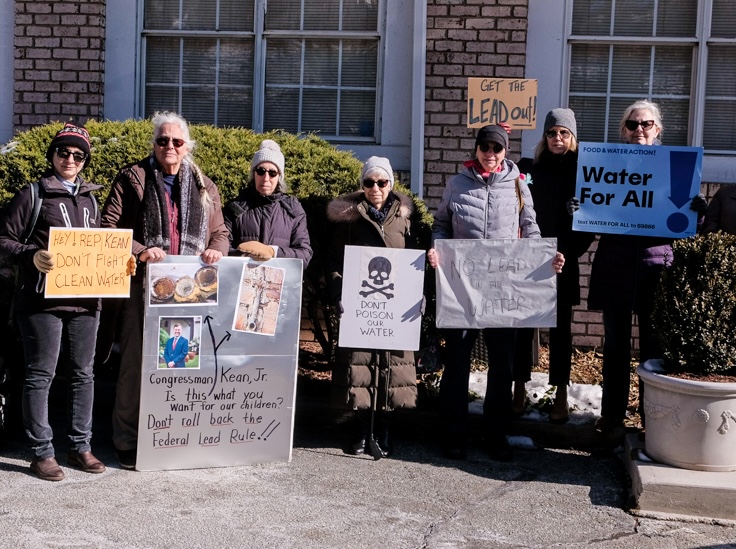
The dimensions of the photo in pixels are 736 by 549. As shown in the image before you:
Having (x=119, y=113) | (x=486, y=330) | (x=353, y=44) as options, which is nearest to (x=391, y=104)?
(x=353, y=44)

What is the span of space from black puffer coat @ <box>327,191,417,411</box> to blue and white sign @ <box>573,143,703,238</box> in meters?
1.06

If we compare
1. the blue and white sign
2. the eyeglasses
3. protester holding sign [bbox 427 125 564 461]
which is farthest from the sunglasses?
the blue and white sign

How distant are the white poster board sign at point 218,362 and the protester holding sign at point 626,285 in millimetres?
1821

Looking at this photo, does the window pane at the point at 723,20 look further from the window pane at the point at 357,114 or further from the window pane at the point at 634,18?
the window pane at the point at 357,114

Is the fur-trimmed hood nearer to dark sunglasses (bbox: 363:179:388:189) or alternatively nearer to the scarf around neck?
dark sunglasses (bbox: 363:179:388:189)

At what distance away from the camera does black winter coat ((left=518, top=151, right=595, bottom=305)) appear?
5.61 meters

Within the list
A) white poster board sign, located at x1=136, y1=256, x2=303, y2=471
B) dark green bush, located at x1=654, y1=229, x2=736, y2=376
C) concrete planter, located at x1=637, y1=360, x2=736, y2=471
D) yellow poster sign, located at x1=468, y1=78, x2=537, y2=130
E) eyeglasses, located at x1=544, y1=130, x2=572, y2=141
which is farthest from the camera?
yellow poster sign, located at x1=468, y1=78, x2=537, y2=130

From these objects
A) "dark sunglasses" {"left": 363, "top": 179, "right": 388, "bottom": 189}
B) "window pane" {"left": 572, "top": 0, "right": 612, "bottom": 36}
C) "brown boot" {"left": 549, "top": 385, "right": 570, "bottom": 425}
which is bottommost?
"brown boot" {"left": 549, "top": 385, "right": 570, "bottom": 425}

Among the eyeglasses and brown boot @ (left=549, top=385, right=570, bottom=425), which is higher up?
the eyeglasses

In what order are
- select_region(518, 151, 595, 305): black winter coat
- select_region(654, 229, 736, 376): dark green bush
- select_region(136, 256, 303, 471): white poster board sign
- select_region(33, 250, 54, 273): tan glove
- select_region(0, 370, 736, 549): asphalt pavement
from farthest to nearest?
select_region(518, 151, 595, 305): black winter coat → select_region(136, 256, 303, 471): white poster board sign → select_region(654, 229, 736, 376): dark green bush → select_region(33, 250, 54, 273): tan glove → select_region(0, 370, 736, 549): asphalt pavement

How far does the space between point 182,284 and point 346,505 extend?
144cm

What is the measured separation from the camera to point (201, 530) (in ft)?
13.7

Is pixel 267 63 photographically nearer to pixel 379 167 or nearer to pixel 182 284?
pixel 379 167

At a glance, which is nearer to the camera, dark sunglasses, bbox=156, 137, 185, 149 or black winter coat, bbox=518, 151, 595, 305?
dark sunglasses, bbox=156, 137, 185, 149
